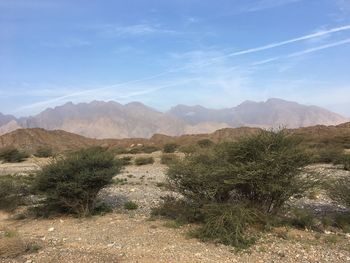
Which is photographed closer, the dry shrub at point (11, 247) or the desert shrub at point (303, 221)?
the dry shrub at point (11, 247)

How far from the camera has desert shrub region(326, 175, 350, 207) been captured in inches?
515

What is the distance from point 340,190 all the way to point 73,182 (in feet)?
26.0

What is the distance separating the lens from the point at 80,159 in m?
15.5

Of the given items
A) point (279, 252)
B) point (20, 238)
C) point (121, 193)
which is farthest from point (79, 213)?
point (279, 252)

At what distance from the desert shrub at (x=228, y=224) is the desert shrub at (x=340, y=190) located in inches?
101

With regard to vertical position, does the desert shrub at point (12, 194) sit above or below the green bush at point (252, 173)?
below

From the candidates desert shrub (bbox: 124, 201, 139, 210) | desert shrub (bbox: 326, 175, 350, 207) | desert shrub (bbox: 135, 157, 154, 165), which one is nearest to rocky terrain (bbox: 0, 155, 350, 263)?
desert shrub (bbox: 124, 201, 139, 210)

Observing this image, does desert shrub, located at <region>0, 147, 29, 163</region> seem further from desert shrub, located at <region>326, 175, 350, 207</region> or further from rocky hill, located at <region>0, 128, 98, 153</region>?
desert shrub, located at <region>326, 175, 350, 207</region>

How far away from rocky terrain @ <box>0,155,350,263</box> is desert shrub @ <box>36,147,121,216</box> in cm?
59

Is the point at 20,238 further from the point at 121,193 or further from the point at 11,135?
the point at 11,135

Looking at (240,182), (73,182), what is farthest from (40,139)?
(240,182)

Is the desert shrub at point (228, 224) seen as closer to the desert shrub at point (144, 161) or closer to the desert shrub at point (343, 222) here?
the desert shrub at point (343, 222)

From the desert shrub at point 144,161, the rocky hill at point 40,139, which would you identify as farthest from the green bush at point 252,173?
the rocky hill at point 40,139

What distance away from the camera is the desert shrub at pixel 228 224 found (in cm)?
1108
